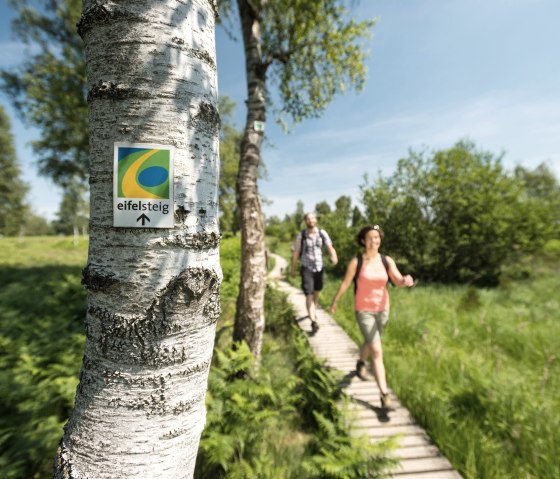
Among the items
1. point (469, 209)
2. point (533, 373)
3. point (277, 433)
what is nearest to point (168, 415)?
point (277, 433)

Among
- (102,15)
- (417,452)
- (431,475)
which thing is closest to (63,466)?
(102,15)

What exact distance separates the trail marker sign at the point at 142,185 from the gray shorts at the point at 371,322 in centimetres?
339

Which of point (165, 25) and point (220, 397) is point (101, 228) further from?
point (220, 397)

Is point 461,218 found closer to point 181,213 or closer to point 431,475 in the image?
point 431,475

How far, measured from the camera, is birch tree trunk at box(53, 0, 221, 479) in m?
0.86

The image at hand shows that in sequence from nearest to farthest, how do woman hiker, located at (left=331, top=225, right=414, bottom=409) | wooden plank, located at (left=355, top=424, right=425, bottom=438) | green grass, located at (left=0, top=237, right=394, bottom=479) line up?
1. green grass, located at (left=0, top=237, right=394, bottom=479)
2. wooden plank, located at (left=355, top=424, right=425, bottom=438)
3. woman hiker, located at (left=331, top=225, right=414, bottom=409)

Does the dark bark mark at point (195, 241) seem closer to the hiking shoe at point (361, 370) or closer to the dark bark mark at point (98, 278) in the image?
the dark bark mark at point (98, 278)

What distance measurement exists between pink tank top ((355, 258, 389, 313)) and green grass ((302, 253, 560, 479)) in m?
1.25

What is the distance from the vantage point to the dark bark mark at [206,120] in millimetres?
935

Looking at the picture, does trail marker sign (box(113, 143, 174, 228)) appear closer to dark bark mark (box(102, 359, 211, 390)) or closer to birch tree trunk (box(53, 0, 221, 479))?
birch tree trunk (box(53, 0, 221, 479))

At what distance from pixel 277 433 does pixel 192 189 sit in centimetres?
328

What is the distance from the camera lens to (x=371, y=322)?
3.69 metres

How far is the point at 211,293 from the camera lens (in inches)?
39.0

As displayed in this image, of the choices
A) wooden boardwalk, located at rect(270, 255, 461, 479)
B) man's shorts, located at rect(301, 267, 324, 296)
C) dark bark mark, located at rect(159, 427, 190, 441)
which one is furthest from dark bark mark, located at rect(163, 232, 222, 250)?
man's shorts, located at rect(301, 267, 324, 296)
